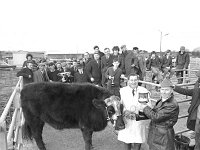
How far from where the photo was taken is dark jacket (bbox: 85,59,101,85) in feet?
21.0

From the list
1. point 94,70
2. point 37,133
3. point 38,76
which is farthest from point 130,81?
point 38,76

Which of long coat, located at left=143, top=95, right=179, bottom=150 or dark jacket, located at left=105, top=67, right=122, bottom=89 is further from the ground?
dark jacket, located at left=105, top=67, right=122, bottom=89

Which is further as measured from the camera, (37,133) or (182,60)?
(182,60)

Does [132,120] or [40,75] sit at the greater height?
[40,75]

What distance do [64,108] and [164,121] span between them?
6.36 ft

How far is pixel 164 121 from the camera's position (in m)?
2.93

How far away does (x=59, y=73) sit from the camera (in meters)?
6.81

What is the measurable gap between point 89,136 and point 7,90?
12.0 m

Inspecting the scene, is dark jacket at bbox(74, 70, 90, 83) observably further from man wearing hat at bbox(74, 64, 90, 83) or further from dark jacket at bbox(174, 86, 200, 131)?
dark jacket at bbox(174, 86, 200, 131)

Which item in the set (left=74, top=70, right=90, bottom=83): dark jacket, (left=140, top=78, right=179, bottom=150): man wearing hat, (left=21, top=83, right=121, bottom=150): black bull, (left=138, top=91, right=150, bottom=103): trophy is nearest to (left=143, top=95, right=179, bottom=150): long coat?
(left=140, top=78, right=179, bottom=150): man wearing hat

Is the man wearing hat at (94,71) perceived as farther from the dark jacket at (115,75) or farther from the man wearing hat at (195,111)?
the man wearing hat at (195,111)

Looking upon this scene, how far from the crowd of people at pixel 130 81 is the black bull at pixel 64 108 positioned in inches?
21.6

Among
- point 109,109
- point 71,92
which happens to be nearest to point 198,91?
point 109,109

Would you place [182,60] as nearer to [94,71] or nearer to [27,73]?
[94,71]
